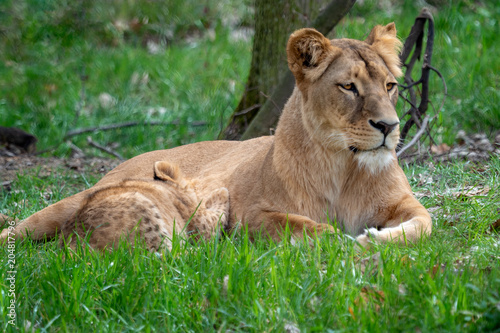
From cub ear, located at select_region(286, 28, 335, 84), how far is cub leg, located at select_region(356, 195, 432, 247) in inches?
38.1

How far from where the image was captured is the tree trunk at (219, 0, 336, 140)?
18.8ft

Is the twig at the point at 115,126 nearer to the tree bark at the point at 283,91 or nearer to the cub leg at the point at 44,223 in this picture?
the tree bark at the point at 283,91

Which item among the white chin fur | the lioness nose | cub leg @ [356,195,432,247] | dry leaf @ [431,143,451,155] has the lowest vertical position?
dry leaf @ [431,143,451,155]

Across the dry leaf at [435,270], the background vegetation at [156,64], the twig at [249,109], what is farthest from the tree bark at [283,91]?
the dry leaf at [435,270]

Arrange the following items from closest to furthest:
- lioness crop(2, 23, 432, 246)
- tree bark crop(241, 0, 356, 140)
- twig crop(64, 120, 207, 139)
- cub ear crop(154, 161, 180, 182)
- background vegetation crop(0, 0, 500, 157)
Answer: lioness crop(2, 23, 432, 246)
cub ear crop(154, 161, 180, 182)
tree bark crop(241, 0, 356, 140)
background vegetation crop(0, 0, 500, 157)
twig crop(64, 120, 207, 139)

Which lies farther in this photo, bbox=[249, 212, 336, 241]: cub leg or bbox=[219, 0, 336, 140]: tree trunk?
bbox=[219, 0, 336, 140]: tree trunk

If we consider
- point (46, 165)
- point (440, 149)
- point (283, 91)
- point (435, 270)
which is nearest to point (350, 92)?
point (435, 270)

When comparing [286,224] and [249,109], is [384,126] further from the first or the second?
[249,109]

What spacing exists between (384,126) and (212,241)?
1.13 metres

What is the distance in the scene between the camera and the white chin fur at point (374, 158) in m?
3.55

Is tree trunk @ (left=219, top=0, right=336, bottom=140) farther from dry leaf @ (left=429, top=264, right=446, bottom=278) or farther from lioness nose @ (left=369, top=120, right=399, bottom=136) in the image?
dry leaf @ (left=429, top=264, right=446, bottom=278)

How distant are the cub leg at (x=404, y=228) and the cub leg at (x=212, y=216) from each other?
2.94ft

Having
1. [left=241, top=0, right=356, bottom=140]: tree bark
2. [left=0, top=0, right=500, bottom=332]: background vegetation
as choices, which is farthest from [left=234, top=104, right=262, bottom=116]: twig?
[left=0, top=0, right=500, bottom=332]: background vegetation

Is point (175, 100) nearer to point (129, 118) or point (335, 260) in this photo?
point (129, 118)
